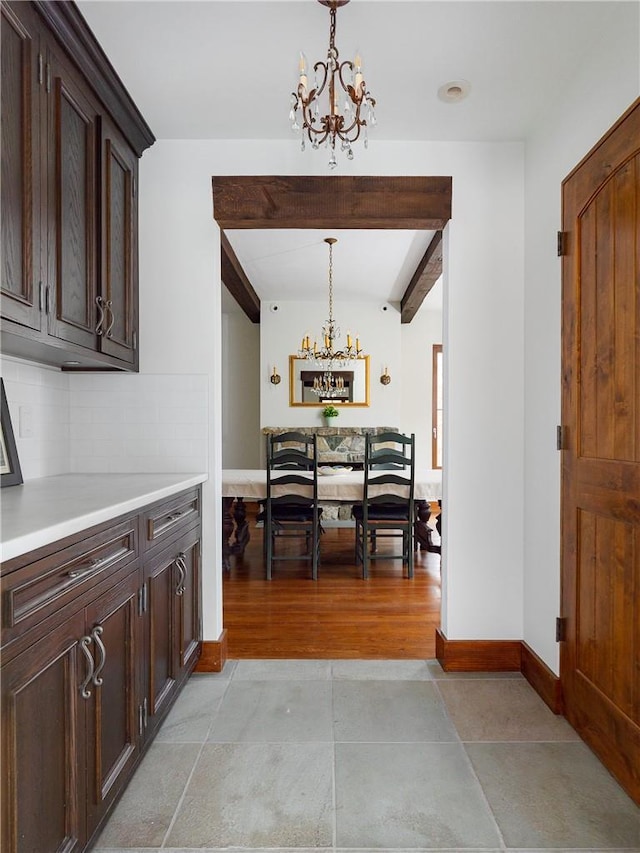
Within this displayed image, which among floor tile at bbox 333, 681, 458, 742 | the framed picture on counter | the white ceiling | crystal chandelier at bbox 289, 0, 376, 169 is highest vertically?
the white ceiling

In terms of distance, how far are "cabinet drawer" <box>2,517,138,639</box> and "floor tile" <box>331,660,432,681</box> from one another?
1.38m

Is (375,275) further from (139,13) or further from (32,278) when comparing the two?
(32,278)

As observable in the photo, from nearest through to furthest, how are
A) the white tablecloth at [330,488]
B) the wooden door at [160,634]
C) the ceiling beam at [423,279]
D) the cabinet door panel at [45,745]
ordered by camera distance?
the cabinet door panel at [45,745]
the wooden door at [160,634]
the white tablecloth at [330,488]
the ceiling beam at [423,279]

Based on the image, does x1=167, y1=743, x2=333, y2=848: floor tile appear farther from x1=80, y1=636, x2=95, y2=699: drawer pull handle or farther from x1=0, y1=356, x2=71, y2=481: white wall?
x1=0, y1=356, x2=71, y2=481: white wall

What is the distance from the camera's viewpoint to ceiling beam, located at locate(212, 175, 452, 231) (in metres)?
2.55

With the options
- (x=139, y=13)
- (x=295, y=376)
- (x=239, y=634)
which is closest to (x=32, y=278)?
(x=139, y=13)

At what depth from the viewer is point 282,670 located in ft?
8.43

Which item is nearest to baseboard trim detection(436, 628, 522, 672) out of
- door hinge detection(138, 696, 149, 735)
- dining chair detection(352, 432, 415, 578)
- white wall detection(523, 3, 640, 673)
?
white wall detection(523, 3, 640, 673)

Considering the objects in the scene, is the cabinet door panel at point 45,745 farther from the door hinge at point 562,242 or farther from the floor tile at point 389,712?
the door hinge at point 562,242

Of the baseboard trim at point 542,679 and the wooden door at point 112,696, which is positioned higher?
the wooden door at point 112,696

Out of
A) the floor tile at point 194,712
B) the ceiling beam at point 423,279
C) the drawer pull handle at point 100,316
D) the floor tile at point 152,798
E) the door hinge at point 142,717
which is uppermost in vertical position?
the ceiling beam at point 423,279

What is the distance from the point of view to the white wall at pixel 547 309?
77.1 inches

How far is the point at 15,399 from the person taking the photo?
84.3 inches

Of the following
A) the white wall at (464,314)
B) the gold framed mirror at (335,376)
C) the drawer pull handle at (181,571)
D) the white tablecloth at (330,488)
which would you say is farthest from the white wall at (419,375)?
the drawer pull handle at (181,571)
